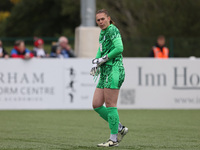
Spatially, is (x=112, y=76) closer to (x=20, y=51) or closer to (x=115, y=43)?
(x=115, y=43)

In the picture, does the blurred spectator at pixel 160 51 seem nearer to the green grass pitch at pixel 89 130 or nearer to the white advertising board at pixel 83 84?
the white advertising board at pixel 83 84

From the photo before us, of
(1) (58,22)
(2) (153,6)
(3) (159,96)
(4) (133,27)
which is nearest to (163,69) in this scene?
(3) (159,96)

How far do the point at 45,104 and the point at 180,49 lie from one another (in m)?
9.06

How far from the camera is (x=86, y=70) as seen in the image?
48.8ft

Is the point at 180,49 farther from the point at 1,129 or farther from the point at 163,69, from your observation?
the point at 1,129

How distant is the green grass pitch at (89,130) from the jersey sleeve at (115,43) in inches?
50.3

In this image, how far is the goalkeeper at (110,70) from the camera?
24.3 ft

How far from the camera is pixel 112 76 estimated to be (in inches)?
291

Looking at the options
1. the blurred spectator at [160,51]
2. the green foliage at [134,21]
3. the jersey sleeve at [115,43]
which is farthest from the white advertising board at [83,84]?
the jersey sleeve at [115,43]

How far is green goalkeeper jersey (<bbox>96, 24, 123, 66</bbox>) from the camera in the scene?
735 cm

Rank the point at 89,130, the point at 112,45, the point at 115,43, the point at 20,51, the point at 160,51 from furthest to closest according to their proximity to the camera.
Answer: the point at 160,51, the point at 20,51, the point at 89,130, the point at 112,45, the point at 115,43

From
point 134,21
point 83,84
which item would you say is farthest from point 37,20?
point 83,84

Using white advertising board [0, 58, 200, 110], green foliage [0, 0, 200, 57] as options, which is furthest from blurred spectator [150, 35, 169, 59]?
green foliage [0, 0, 200, 57]

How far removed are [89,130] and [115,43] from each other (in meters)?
2.94
